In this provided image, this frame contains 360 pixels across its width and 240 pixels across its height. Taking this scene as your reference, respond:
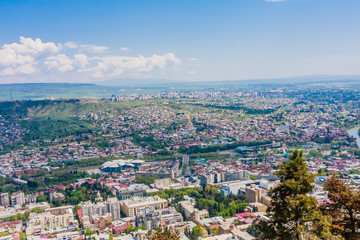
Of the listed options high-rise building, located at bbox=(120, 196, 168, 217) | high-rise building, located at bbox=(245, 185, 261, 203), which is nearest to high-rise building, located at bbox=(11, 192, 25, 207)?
high-rise building, located at bbox=(120, 196, 168, 217)

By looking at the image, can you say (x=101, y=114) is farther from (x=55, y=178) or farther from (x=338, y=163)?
(x=338, y=163)

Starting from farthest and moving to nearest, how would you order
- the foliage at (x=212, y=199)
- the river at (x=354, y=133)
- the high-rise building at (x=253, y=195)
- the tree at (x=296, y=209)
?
the river at (x=354, y=133), the high-rise building at (x=253, y=195), the foliage at (x=212, y=199), the tree at (x=296, y=209)

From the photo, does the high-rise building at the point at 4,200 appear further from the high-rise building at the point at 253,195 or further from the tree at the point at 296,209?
the tree at the point at 296,209

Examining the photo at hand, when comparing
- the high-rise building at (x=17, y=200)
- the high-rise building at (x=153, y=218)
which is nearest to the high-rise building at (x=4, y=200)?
the high-rise building at (x=17, y=200)

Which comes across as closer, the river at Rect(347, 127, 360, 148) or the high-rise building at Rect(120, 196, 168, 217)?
the high-rise building at Rect(120, 196, 168, 217)

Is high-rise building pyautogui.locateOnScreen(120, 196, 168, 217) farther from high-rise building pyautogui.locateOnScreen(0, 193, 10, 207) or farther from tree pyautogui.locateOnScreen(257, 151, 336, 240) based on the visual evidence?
tree pyautogui.locateOnScreen(257, 151, 336, 240)

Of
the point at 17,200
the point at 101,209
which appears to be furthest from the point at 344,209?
the point at 17,200

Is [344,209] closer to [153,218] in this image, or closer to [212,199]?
[153,218]
